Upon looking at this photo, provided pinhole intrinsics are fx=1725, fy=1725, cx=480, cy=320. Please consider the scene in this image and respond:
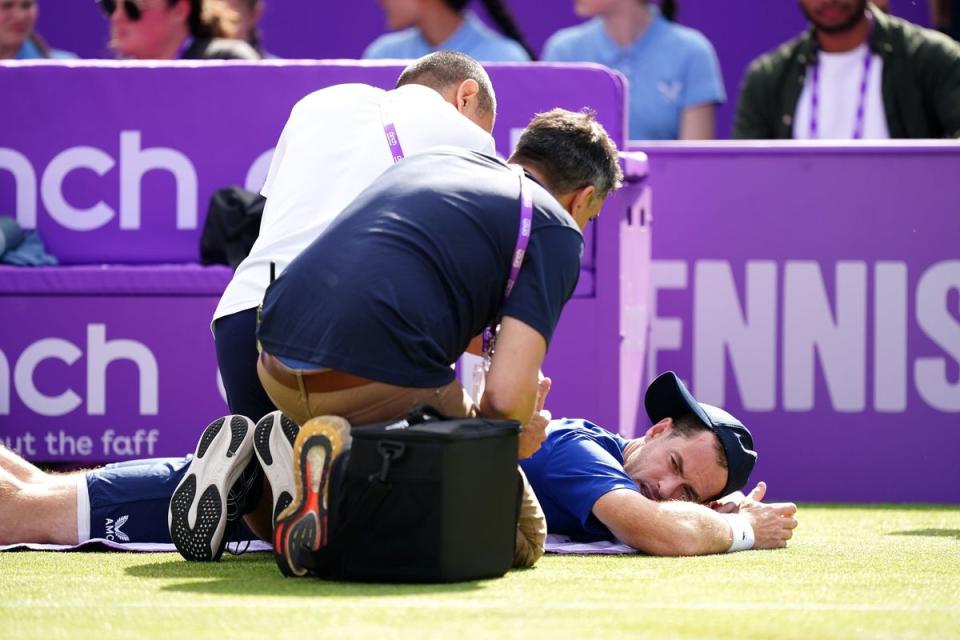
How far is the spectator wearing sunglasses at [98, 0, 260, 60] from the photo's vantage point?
8.07m

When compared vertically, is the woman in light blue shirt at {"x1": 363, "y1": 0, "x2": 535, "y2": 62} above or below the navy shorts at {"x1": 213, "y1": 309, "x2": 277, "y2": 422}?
above

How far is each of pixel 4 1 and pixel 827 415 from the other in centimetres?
509

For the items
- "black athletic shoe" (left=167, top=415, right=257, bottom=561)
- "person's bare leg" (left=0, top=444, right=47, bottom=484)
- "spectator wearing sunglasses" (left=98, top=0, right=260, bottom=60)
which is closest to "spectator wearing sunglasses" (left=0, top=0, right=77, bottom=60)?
"spectator wearing sunglasses" (left=98, top=0, right=260, bottom=60)

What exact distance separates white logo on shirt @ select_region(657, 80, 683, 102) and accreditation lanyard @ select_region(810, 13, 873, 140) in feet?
2.45

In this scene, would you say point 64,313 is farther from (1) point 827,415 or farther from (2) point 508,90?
A: (1) point 827,415

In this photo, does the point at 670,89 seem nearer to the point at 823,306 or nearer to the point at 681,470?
the point at 823,306

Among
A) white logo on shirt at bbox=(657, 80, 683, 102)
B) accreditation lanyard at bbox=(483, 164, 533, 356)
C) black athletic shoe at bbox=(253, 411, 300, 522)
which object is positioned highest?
white logo on shirt at bbox=(657, 80, 683, 102)

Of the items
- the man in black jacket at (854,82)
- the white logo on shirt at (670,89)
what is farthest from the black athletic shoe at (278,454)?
the white logo on shirt at (670,89)

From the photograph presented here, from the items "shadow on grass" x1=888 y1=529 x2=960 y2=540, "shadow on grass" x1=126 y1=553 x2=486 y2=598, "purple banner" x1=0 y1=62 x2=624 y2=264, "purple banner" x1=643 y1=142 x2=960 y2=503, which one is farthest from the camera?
"purple banner" x1=643 y1=142 x2=960 y2=503

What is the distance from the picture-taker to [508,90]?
6984 mm

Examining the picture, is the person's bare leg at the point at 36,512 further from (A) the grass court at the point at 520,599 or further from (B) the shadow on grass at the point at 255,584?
(B) the shadow on grass at the point at 255,584

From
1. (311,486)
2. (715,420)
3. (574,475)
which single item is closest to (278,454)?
(311,486)

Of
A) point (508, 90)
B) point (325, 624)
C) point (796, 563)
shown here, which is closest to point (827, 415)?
point (508, 90)

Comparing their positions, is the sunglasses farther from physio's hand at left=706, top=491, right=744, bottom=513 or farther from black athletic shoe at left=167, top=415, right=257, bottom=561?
physio's hand at left=706, top=491, right=744, bottom=513
